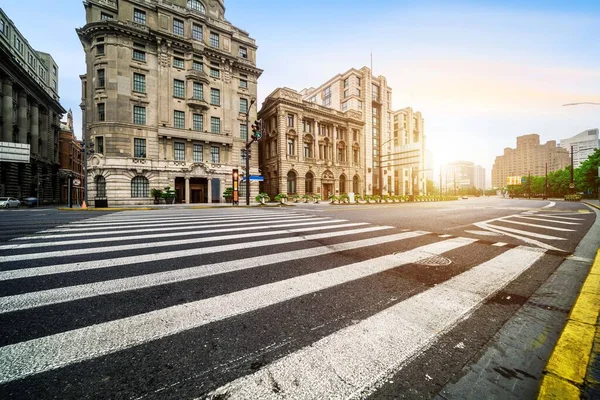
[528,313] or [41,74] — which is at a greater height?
[41,74]

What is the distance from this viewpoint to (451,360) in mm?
1485

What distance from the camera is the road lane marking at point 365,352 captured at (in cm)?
123

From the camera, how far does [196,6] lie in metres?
29.6

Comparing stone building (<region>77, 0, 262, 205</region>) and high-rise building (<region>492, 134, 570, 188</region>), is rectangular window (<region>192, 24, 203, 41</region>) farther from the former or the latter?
high-rise building (<region>492, 134, 570, 188</region>)

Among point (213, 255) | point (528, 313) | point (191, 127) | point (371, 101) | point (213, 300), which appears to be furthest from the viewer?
point (371, 101)

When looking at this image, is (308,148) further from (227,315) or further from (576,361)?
(576,361)

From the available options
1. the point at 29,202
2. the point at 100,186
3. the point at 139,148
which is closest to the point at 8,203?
the point at 29,202

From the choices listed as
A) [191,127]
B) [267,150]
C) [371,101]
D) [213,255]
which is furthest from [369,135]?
[213,255]

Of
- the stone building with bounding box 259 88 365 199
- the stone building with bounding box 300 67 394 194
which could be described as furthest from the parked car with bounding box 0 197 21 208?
the stone building with bounding box 300 67 394 194

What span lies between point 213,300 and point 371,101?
52391 mm

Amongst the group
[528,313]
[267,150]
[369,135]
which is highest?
[369,135]

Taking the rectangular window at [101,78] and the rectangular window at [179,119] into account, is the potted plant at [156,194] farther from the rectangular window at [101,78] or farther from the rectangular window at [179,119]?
the rectangular window at [101,78]

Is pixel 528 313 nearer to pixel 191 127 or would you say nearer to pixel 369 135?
pixel 191 127

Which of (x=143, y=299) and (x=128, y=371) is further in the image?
(x=143, y=299)
